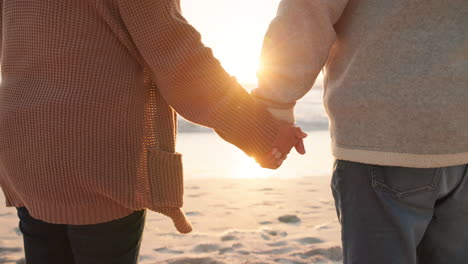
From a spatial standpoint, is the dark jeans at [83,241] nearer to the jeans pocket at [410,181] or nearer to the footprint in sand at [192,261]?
the jeans pocket at [410,181]

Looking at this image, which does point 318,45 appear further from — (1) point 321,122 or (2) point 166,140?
(1) point 321,122

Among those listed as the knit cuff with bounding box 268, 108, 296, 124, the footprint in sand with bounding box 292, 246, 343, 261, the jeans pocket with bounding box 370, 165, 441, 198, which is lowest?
the footprint in sand with bounding box 292, 246, 343, 261

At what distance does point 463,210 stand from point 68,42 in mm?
1297

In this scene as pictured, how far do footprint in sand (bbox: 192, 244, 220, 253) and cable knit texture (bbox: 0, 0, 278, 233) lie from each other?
1586mm

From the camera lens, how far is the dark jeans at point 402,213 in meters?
1.35

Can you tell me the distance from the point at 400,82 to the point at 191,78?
647 millimetres

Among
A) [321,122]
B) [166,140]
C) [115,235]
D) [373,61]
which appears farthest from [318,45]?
[321,122]

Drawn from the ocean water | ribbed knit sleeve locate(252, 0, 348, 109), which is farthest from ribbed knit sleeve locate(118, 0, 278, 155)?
the ocean water

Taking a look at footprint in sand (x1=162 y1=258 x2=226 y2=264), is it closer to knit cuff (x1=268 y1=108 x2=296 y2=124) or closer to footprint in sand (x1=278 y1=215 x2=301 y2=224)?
footprint in sand (x1=278 y1=215 x2=301 y2=224)

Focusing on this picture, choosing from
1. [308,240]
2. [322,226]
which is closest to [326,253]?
[308,240]

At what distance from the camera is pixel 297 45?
1.51 metres

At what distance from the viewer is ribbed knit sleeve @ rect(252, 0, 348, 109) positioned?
1.49 m

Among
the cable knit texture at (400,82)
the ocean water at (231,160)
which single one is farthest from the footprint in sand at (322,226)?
the cable knit texture at (400,82)

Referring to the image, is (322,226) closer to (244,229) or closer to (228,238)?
(244,229)
